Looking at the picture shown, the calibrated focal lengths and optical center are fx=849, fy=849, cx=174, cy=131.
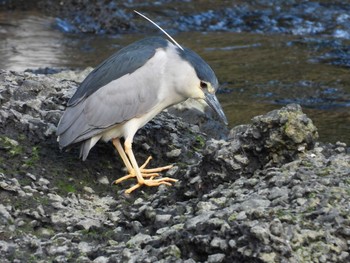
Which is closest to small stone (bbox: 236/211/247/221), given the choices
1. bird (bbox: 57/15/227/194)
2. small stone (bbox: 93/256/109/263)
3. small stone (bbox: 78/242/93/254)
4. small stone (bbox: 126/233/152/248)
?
small stone (bbox: 126/233/152/248)

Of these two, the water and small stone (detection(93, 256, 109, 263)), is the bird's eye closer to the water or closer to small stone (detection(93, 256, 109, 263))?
the water

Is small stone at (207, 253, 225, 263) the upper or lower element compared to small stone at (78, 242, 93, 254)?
upper

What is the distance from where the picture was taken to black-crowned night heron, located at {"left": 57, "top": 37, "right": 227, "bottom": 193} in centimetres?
568

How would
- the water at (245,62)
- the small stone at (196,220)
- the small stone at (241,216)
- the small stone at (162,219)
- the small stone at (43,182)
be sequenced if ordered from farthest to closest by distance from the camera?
the water at (245,62)
the small stone at (43,182)
the small stone at (162,219)
the small stone at (196,220)
the small stone at (241,216)

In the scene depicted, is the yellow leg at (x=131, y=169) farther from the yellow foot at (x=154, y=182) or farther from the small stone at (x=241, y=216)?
the small stone at (x=241, y=216)

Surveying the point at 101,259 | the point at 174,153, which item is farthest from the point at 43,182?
the point at 101,259

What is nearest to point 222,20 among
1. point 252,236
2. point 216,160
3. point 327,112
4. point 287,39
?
point 287,39

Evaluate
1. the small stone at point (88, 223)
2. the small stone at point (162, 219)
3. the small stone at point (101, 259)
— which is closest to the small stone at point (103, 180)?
the small stone at point (88, 223)

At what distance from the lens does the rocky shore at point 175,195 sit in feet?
12.7

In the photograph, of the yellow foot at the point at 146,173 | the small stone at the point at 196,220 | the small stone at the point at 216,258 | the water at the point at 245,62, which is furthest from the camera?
the water at the point at 245,62

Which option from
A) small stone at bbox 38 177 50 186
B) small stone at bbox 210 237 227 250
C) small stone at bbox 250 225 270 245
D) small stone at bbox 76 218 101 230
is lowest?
small stone at bbox 38 177 50 186

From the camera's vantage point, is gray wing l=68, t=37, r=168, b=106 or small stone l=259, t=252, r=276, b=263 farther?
gray wing l=68, t=37, r=168, b=106

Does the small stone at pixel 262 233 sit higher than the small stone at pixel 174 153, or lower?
higher

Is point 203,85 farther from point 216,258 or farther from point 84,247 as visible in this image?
point 216,258
